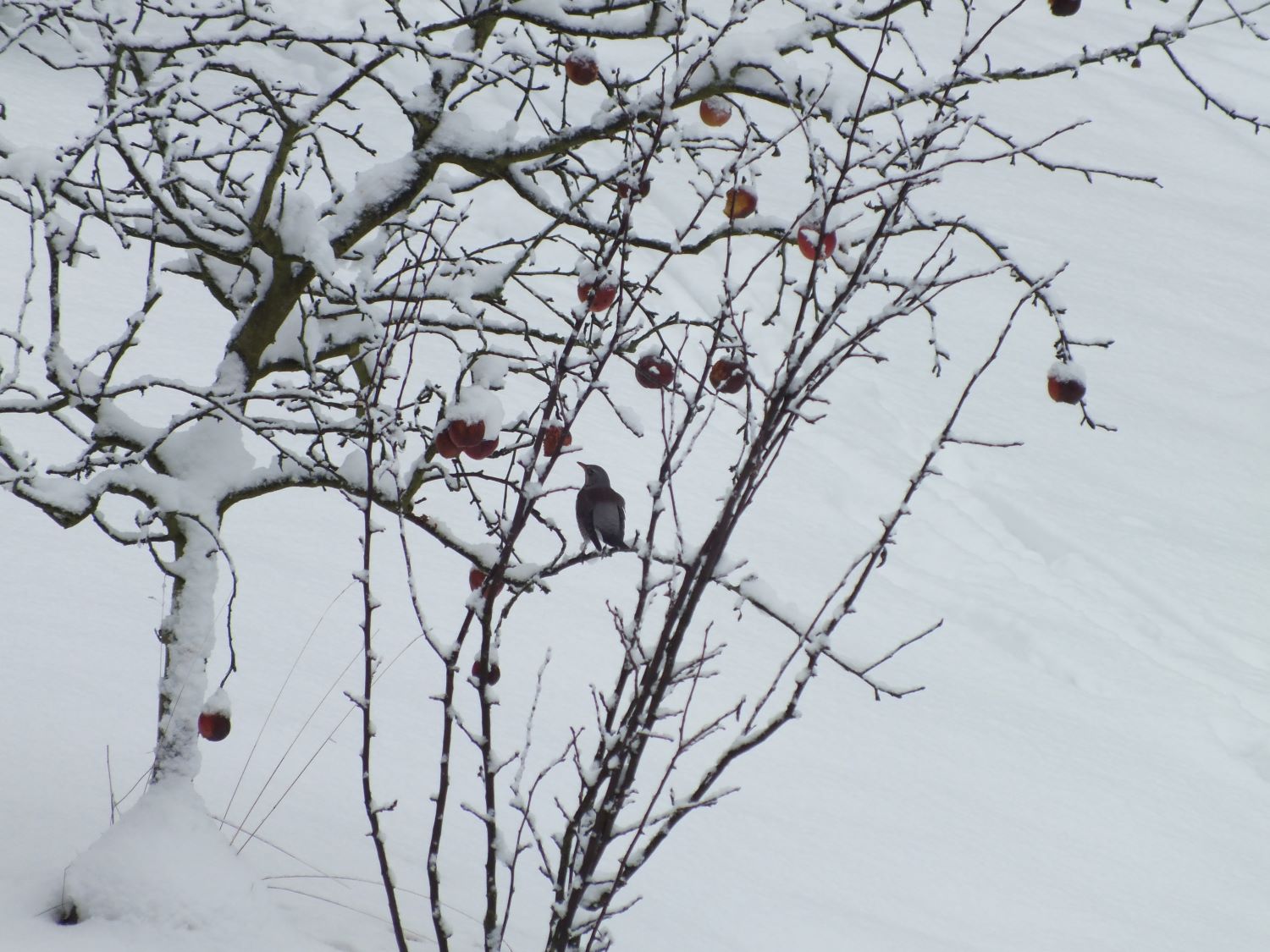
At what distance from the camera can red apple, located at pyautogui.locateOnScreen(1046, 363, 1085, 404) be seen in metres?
1.91

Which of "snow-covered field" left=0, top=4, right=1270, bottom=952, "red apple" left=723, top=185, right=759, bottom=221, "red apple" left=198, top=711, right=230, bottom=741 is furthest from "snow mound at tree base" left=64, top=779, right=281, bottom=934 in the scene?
"red apple" left=723, top=185, right=759, bottom=221

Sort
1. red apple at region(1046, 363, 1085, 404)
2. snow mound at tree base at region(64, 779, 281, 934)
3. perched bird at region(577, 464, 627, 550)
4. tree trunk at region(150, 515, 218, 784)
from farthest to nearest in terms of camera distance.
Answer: tree trunk at region(150, 515, 218, 784), perched bird at region(577, 464, 627, 550), snow mound at tree base at region(64, 779, 281, 934), red apple at region(1046, 363, 1085, 404)

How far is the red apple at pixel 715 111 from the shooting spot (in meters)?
2.44

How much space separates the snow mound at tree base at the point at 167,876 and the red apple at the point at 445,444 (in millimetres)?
972

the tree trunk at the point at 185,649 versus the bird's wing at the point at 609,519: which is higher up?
the bird's wing at the point at 609,519

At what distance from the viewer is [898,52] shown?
45.8 feet

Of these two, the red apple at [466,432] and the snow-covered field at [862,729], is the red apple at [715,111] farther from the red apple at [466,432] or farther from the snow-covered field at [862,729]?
the snow-covered field at [862,729]

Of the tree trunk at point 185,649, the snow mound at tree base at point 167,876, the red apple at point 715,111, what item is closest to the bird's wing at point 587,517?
the tree trunk at point 185,649

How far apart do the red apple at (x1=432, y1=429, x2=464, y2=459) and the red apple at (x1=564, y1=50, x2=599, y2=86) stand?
0.84m

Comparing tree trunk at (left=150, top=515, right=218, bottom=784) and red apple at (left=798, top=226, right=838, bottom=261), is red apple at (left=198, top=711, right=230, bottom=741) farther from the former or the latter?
red apple at (left=798, top=226, right=838, bottom=261)

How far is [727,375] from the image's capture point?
207cm

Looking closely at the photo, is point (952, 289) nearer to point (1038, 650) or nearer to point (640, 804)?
point (1038, 650)

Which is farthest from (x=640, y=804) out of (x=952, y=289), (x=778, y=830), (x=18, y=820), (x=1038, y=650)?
(x=952, y=289)

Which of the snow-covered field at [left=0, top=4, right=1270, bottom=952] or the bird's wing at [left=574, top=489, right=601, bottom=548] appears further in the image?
the snow-covered field at [left=0, top=4, right=1270, bottom=952]
